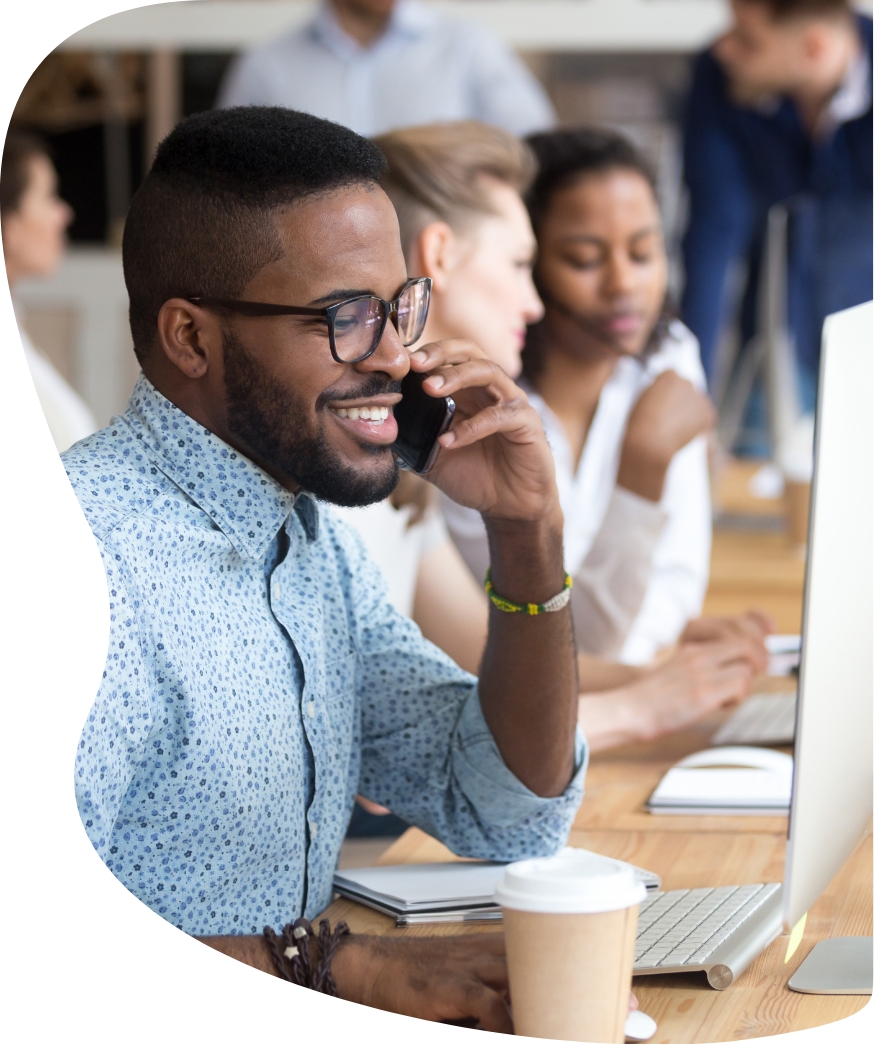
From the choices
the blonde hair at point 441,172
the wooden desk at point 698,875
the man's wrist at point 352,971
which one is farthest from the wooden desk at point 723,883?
the blonde hair at point 441,172

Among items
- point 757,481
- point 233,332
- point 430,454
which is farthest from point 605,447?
point 757,481

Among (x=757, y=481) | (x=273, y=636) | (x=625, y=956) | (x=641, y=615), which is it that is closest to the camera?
(x=625, y=956)

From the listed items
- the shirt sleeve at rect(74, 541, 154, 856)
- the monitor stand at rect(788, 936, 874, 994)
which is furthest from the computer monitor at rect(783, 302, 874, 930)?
the shirt sleeve at rect(74, 541, 154, 856)

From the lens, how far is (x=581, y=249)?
6.21 feet

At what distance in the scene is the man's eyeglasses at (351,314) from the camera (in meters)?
0.86

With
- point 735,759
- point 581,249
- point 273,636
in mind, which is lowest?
point 735,759

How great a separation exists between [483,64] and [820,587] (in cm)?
344

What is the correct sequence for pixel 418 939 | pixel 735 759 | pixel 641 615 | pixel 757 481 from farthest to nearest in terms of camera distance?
pixel 757 481
pixel 641 615
pixel 735 759
pixel 418 939

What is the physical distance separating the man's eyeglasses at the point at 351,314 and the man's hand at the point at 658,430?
101cm

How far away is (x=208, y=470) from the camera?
2.99ft

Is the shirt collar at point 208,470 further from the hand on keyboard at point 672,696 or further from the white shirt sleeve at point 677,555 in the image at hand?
the white shirt sleeve at point 677,555

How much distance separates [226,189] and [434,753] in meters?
0.49

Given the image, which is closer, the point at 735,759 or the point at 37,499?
the point at 37,499

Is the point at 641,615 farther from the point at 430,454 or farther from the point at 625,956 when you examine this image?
the point at 625,956
